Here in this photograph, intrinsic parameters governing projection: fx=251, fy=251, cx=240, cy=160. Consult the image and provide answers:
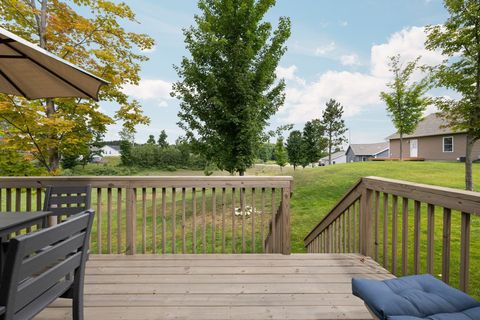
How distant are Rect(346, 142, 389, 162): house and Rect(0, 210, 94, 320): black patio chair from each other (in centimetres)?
4992

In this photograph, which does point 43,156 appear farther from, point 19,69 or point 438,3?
point 438,3

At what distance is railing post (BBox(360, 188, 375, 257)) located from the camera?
309cm

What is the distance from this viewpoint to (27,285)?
1127mm

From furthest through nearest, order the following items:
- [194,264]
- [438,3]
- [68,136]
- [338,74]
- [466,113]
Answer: [338,74] → [438,3] → [466,113] → [68,136] → [194,264]

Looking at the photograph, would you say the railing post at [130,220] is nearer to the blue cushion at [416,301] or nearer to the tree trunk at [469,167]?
the blue cushion at [416,301]

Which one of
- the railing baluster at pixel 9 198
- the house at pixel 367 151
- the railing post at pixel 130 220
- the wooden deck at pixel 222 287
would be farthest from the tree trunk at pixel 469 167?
the house at pixel 367 151

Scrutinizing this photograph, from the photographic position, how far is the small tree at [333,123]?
3491 cm

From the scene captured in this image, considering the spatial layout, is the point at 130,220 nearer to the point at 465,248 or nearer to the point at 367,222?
the point at 367,222

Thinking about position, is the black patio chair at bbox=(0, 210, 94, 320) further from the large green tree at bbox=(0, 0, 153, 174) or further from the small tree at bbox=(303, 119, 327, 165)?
the small tree at bbox=(303, 119, 327, 165)

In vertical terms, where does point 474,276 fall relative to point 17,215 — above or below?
below

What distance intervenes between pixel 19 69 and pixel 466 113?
35.3 feet

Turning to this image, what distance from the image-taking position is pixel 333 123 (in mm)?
35344

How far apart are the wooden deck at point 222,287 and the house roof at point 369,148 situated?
4829 centimetres

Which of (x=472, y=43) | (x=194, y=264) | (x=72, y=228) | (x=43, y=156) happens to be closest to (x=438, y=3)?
(x=472, y=43)
